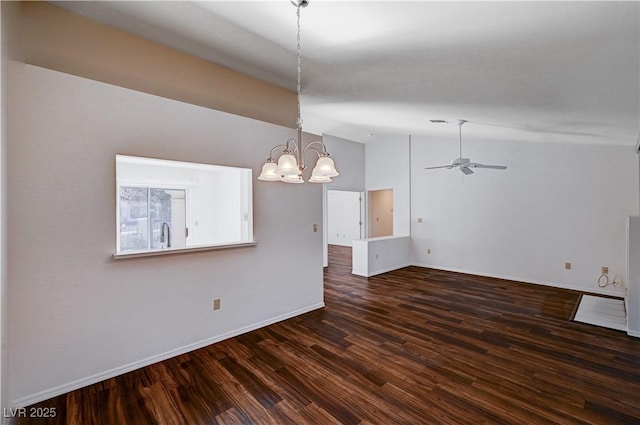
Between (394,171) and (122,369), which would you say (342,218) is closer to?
(394,171)

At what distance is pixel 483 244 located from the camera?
602 cm

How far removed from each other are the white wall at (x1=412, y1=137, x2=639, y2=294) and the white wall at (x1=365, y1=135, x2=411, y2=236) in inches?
11.1

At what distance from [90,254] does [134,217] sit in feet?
16.0

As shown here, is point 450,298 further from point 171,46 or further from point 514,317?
point 171,46

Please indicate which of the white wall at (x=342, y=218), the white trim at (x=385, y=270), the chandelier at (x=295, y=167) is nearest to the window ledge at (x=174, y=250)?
the chandelier at (x=295, y=167)

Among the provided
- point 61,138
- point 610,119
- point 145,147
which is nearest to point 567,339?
point 610,119

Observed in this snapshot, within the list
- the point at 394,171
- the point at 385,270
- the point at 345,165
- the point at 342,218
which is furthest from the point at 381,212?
the point at 385,270

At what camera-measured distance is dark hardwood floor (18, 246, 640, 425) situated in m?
2.02

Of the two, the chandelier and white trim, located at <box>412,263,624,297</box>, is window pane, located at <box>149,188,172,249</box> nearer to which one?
the chandelier

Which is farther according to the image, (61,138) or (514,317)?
(514,317)

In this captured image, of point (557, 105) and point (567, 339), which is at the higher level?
point (557, 105)

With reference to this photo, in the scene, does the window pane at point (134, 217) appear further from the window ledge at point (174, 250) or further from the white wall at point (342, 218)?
the white wall at point (342, 218)

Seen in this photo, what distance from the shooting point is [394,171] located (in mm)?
7477

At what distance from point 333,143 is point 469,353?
5583mm
